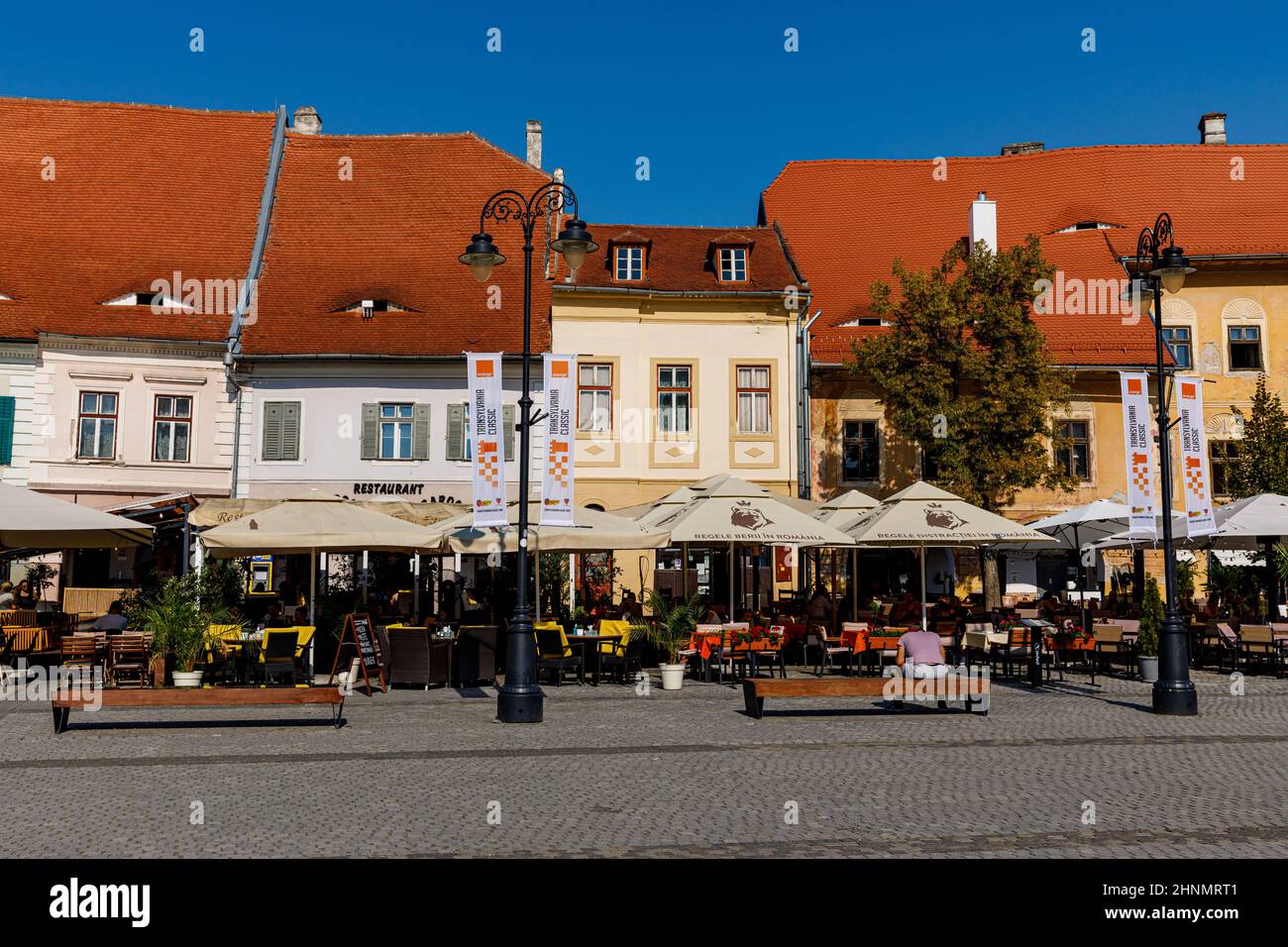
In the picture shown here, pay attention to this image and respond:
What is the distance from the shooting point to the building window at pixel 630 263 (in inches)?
1292

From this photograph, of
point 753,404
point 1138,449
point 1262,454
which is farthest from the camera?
point 753,404

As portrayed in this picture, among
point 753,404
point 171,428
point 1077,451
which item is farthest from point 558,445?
point 1077,451

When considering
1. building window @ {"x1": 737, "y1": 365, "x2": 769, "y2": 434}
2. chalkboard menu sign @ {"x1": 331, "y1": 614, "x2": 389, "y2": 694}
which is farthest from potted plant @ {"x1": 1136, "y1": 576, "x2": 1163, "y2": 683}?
building window @ {"x1": 737, "y1": 365, "x2": 769, "y2": 434}

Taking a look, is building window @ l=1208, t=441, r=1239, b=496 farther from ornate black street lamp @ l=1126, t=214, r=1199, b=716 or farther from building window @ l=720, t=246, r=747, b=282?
ornate black street lamp @ l=1126, t=214, r=1199, b=716

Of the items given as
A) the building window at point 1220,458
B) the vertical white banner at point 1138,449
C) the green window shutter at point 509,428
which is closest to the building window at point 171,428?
the green window shutter at point 509,428

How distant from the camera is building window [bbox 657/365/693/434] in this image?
105ft

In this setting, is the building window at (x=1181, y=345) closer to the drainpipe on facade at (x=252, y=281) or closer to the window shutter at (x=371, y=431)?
the window shutter at (x=371, y=431)

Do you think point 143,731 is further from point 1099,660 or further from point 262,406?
point 262,406

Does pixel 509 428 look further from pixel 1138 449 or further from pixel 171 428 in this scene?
pixel 1138 449

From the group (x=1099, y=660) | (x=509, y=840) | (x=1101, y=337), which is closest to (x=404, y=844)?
(x=509, y=840)

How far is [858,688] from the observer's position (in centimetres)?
1385

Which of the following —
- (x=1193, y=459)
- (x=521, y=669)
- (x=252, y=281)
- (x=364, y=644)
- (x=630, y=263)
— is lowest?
(x=521, y=669)

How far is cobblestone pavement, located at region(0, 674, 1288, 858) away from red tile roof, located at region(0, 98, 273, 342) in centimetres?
1728

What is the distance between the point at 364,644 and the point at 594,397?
1533cm
